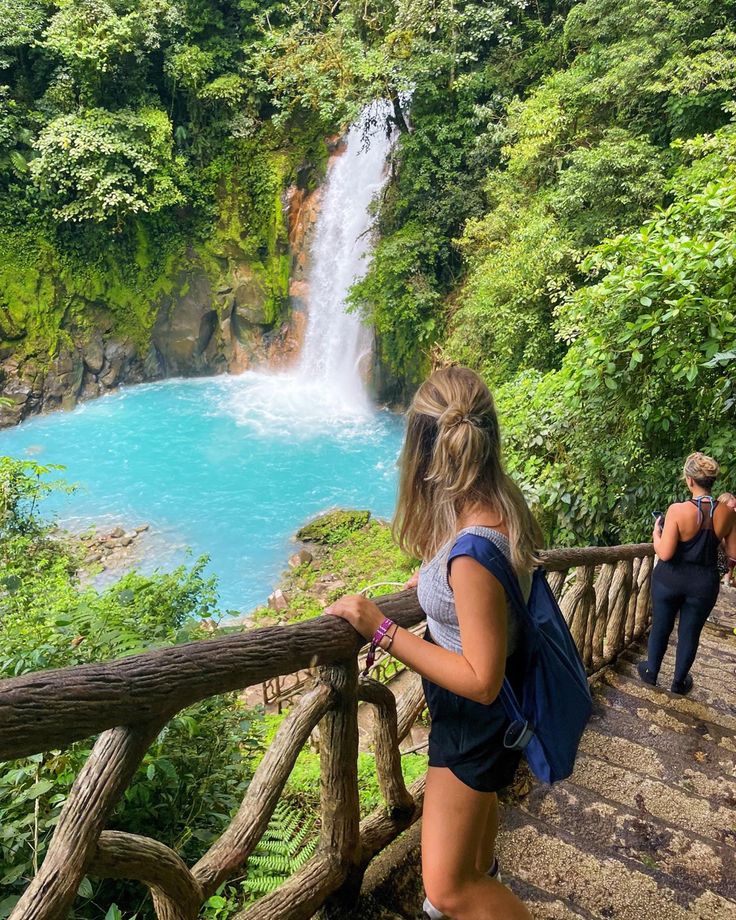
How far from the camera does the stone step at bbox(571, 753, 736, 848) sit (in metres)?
2.48

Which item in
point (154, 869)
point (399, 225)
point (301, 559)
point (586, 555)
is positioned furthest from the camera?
point (399, 225)

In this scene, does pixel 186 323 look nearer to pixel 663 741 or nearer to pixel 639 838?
pixel 663 741

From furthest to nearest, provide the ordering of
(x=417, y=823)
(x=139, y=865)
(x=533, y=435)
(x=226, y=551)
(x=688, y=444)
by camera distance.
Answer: (x=226, y=551) → (x=533, y=435) → (x=688, y=444) → (x=417, y=823) → (x=139, y=865)

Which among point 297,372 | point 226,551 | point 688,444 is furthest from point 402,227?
point 688,444

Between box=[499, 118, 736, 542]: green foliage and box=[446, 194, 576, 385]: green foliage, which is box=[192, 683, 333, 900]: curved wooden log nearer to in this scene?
box=[499, 118, 736, 542]: green foliage

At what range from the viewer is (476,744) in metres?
1.42

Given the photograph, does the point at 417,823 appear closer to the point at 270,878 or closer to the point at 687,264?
the point at 270,878

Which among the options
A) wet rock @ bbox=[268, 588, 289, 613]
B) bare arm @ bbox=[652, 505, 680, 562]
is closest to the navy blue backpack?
bare arm @ bbox=[652, 505, 680, 562]

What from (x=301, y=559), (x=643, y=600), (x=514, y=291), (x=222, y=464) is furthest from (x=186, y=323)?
(x=643, y=600)

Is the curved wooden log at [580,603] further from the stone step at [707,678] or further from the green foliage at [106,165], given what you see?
the green foliage at [106,165]

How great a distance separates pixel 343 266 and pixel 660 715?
14808 millimetres

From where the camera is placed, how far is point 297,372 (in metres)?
17.5

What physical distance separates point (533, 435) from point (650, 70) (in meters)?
6.12

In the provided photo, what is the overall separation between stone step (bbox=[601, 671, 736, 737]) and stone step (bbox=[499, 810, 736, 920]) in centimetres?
140
